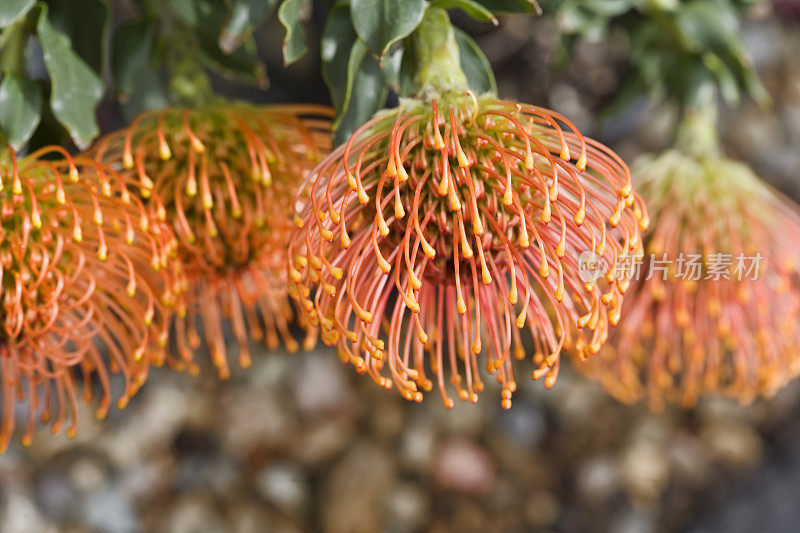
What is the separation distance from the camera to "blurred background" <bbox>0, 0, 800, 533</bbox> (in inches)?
42.5

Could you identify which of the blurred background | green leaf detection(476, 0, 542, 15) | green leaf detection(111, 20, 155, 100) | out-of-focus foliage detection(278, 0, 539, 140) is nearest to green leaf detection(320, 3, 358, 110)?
out-of-focus foliage detection(278, 0, 539, 140)

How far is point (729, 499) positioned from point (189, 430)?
88 cm

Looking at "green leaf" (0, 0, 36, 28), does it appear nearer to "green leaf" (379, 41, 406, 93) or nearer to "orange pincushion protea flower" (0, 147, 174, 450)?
"orange pincushion protea flower" (0, 147, 174, 450)

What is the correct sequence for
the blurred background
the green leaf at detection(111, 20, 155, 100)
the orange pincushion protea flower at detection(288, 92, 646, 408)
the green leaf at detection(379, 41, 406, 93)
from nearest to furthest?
the orange pincushion protea flower at detection(288, 92, 646, 408) → the green leaf at detection(379, 41, 406, 93) → the green leaf at detection(111, 20, 155, 100) → the blurred background

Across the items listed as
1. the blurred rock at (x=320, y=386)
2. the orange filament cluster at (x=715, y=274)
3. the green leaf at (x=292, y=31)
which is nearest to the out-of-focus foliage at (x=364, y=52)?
the green leaf at (x=292, y=31)

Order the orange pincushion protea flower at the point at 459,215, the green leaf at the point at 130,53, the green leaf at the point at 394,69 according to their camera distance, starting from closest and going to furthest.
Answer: the orange pincushion protea flower at the point at 459,215 < the green leaf at the point at 394,69 < the green leaf at the point at 130,53

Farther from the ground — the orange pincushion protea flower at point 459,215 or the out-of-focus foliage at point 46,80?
the out-of-focus foliage at point 46,80

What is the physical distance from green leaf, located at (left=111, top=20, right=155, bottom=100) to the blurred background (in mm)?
449

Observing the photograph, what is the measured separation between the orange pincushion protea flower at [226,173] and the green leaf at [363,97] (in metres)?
0.04

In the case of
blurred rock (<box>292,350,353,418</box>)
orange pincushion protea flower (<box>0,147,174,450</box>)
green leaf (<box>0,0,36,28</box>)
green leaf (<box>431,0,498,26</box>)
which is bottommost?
blurred rock (<box>292,350,353,418</box>)

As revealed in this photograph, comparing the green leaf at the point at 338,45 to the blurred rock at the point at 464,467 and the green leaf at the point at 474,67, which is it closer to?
the green leaf at the point at 474,67

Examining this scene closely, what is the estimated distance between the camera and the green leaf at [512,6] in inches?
19.3

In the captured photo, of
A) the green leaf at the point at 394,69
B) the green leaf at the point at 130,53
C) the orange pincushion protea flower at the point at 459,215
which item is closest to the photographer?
the orange pincushion protea flower at the point at 459,215

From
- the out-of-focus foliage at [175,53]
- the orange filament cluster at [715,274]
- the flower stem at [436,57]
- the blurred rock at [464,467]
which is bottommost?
the blurred rock at [464,467]
